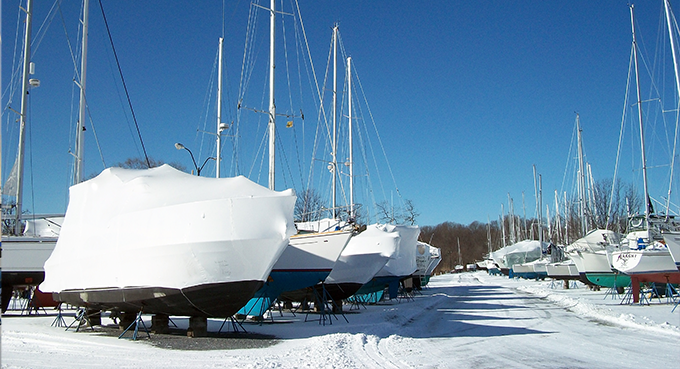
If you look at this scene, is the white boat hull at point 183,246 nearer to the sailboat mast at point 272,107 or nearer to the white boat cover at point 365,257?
the sailboat mast at point 272,107

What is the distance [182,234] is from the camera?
474 inches

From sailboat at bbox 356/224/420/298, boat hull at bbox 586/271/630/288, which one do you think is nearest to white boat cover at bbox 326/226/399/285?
sailboat at bbox 356/224/420/298

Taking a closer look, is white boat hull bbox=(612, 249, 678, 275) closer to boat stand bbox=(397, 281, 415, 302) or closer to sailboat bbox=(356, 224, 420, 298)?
sailboat bbox=(356, 224, 420, 298)

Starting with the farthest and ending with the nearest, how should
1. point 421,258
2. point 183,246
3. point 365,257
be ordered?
point 421,258 → point 365,257 → point 183,246

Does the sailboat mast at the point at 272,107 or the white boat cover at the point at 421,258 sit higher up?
the sailboat mast at the point at 272,107

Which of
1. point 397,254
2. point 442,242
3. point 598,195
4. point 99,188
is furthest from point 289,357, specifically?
point 442,242

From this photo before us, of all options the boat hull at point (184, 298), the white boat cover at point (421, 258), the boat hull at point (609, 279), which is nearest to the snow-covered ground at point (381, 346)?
the boat hull at point (184, 298)

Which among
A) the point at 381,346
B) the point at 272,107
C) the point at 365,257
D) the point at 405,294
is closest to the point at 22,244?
the point at 272,107

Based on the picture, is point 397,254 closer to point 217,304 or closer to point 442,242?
point 217,304

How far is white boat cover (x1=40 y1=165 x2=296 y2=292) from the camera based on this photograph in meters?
12.0

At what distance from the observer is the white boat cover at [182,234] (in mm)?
12031

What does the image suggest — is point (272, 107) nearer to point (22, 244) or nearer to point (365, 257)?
point (365, 257)

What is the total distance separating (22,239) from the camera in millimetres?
19828

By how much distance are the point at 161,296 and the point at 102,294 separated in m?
1.90
